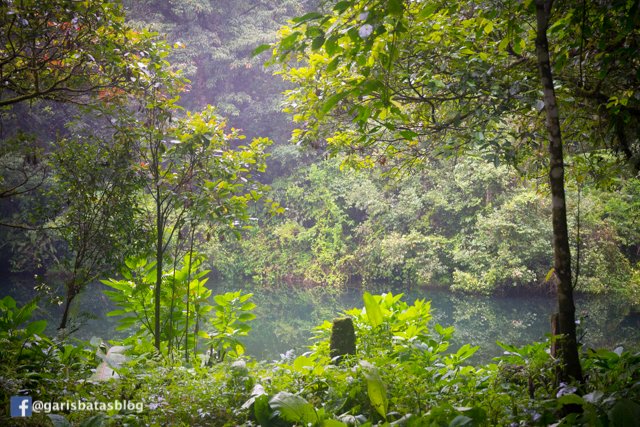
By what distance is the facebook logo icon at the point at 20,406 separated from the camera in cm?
165

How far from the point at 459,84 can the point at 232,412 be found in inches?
77.9

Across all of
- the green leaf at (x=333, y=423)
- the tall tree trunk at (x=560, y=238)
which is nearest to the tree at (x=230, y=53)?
the tall tree trunk at (x=560, y=238)

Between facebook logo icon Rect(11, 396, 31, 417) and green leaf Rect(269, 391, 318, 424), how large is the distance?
2.86ft

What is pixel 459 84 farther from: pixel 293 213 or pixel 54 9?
pixel 293 213

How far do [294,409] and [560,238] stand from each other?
1107mm

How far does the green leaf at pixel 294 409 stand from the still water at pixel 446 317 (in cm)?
568

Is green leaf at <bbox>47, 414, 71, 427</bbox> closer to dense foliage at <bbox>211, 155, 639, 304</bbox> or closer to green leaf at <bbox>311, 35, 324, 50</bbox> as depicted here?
green leaf at <bbox>311, 35, 324, 50</bbox>

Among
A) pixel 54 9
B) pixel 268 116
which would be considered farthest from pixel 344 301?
pixel 54 9

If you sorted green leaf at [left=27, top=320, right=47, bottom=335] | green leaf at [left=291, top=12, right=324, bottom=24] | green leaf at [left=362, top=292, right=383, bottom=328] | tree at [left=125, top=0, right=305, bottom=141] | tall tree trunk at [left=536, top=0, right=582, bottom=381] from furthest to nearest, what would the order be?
tree at [left=125, top=0, right=305, bottom=141], green leaf at [left=362, top=292, right=383, bottom=328], green leaf at [left=27, top=320, right=47, bottom=335], tall tree trunk at [left=536, top=0, right=582, bottom=381], green leaf at [left=291, top=12, right=324, bottom=24]

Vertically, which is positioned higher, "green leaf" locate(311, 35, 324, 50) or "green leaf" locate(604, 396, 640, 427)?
"green leaf" locate(311, 35, 324, 50)

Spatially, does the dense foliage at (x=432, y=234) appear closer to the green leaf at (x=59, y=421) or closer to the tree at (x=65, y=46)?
the tree at (x=65, y=46)

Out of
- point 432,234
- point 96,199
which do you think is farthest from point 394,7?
point 432,234

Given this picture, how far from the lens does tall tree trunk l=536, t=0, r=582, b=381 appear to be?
5.51 ft

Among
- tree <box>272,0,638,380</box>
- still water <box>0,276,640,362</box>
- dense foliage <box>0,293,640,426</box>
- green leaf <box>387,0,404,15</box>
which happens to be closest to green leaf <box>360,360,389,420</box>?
dense foliage <box>0,293,640,426</box>
